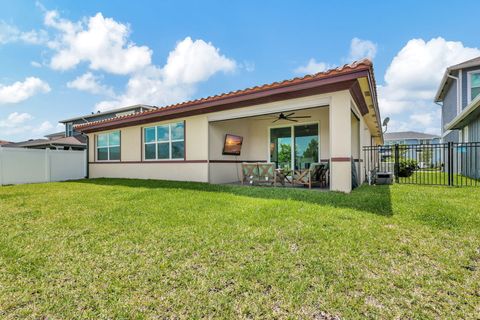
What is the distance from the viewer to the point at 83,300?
7.03 feet

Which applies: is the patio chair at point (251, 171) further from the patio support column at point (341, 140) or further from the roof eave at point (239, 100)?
the patio support column at point (341, 140)

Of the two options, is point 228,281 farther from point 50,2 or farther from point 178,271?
point 50,2

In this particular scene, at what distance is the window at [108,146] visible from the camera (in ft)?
40.1

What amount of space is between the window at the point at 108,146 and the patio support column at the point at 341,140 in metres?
10.0

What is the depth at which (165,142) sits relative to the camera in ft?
33.4

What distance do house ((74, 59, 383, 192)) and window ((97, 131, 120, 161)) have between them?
0.05 metres

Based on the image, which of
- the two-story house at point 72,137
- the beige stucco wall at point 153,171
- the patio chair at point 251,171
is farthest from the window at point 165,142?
the two-story house at point 72,137

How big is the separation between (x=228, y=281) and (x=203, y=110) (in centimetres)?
710

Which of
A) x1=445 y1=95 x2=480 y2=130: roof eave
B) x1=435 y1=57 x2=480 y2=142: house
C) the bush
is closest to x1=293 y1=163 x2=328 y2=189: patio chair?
x1=445 y1=95 x2=480 y2=130: roof eave

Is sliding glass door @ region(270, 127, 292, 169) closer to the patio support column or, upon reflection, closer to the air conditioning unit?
the air conditioning unit

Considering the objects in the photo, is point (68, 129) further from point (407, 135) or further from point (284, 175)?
point (407, 135)

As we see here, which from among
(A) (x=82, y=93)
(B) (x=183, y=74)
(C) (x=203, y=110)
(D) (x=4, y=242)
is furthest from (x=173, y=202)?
(A) (x=82, y=93)

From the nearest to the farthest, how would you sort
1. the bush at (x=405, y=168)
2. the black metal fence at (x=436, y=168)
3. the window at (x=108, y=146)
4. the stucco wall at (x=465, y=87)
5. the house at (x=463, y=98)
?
the black metal fence at (x=436, y=168) → the house at (x=463, y=98) → the window at (x=108, y=146) → the bush at (x=405, y=168) → the stucco wall at (x=465, y=87)

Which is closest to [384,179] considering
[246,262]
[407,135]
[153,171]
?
[246,262]
